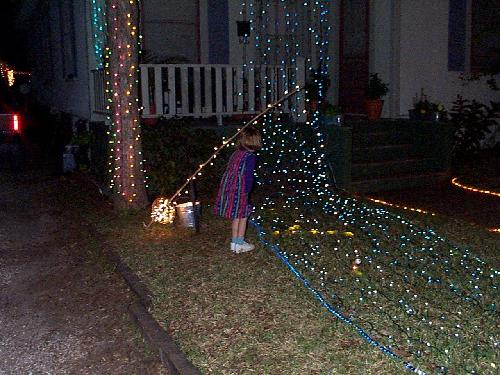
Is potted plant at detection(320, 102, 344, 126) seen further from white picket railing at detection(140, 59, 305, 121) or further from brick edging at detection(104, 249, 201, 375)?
brick edging at detection(104, 249, 201, 375)

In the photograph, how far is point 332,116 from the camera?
380 inches

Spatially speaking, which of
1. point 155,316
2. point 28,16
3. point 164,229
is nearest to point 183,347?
point 155,316

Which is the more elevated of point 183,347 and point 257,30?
point 257,30

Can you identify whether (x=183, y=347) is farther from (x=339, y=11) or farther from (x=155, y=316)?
(x=339, y=11)

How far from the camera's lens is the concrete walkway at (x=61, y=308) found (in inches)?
173

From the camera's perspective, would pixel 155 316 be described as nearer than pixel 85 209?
Yes

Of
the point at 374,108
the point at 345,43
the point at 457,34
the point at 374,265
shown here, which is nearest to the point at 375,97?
the point at 374,108

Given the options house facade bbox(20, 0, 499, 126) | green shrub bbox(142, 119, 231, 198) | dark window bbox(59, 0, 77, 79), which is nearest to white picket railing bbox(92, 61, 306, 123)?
house facade bbox(20, 0, 499, 126)

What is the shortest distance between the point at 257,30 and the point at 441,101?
377 cm

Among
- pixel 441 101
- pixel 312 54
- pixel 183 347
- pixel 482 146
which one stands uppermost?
pixel 312 54

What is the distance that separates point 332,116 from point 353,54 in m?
3.11

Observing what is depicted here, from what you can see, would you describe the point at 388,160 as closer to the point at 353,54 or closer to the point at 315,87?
the point at 315,87

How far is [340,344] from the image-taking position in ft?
13.8

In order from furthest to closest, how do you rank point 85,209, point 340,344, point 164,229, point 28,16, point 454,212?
point 28,16, point 85,209, point 454,212, point 164,229, point 340,344
